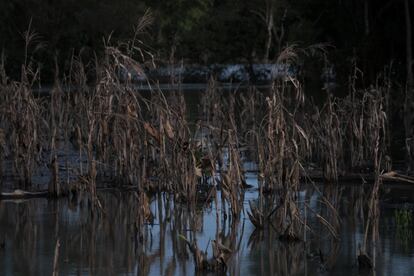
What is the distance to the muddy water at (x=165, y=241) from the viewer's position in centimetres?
904

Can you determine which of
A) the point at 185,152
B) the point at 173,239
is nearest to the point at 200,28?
the point at 185,152

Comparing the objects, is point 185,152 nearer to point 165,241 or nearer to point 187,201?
point 187,201

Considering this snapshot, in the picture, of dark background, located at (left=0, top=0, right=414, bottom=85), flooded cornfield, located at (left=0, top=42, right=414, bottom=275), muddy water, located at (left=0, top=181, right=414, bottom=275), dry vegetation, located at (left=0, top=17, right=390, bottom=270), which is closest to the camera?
muddy water, located at (left=0, top=181, right=414, bottom=275)

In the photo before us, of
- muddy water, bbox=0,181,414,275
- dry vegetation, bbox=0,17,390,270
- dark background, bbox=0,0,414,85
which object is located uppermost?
dark background, bbox=0,0,414,85

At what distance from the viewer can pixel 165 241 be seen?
10352 mm

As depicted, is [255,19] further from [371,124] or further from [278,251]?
[278,251]

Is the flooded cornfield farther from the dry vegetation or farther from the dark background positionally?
the dark background

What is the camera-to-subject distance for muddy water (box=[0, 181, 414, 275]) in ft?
29.7

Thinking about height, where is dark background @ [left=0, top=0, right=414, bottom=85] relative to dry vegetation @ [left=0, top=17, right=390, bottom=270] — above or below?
above

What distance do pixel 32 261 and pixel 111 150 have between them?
426 cm

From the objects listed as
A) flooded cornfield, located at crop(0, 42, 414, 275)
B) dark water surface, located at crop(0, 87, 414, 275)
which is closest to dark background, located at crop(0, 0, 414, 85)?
flooded cornfield, located at crop(0, 42, 414, 275)

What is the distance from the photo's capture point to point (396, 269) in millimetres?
8812

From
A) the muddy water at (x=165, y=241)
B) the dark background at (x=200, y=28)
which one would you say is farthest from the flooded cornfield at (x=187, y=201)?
the dark background at (x=200, y=28)

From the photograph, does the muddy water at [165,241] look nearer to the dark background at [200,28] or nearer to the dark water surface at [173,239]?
the dark water surface at [173,239]
